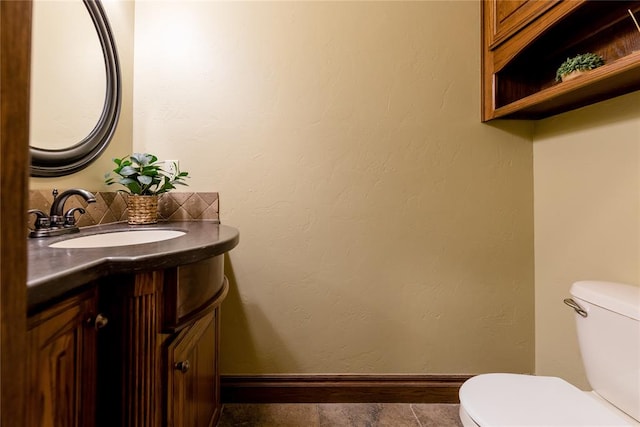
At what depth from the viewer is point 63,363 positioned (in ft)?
1.79

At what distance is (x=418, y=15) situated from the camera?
147 cm

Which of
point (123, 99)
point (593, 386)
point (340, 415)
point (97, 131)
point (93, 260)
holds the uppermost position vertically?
point (123, 99)

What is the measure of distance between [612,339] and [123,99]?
2.10 m

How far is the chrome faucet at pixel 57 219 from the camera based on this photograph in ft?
2.94

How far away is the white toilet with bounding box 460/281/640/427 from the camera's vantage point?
2.71 feet

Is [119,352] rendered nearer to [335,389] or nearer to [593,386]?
[335,389]

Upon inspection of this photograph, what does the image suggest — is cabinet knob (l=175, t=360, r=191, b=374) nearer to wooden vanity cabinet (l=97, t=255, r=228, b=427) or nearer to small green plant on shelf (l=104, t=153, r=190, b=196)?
wooden vanity cabinet (l=97, t=255, r=228, b=427)

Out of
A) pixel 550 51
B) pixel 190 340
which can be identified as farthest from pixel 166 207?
pixel 550 51

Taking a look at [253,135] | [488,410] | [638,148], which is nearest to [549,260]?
[638,148]

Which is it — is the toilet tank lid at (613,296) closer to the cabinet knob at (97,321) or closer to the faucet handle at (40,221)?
the cabinet knob at (97,321)

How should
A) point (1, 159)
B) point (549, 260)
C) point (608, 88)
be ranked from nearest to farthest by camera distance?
point (1, 159) < point (608, 88) < point (549, 260)

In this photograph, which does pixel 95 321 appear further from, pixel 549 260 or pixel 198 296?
pixel 549 260

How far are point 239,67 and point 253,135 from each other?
1.11ft

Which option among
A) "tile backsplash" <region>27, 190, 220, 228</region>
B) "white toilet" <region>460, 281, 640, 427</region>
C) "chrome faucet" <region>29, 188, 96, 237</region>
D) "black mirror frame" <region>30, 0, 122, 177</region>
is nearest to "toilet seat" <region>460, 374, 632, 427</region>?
"white toilet" <region>460, 281, 640, 427</region>
